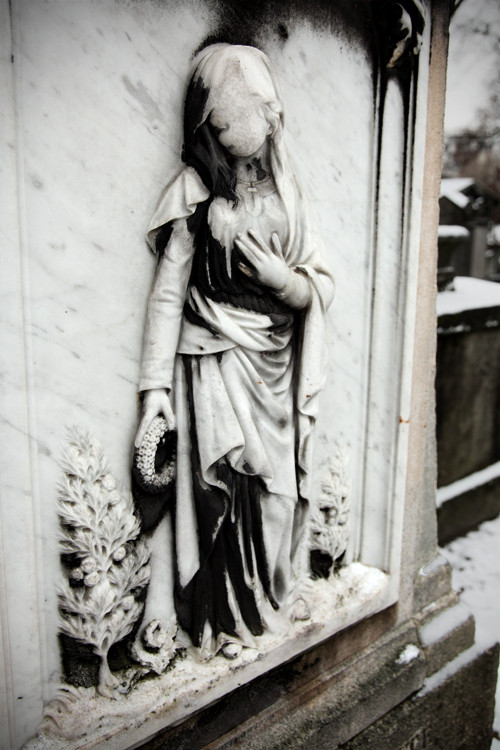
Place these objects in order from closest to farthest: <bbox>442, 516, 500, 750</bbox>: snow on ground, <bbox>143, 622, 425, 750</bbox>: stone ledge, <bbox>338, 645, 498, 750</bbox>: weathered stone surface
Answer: <bbox>143, 622, 425, 750</bbox>: stone ledge < <bbox>338, 645, 498, 750</bbox>: weathered stone surface < <bbox>442, 516, 500, 750</bbox>: snow on ground

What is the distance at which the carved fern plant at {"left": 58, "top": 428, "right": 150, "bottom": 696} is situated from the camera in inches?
69.6

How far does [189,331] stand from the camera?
1.94m

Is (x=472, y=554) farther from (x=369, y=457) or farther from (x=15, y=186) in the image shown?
(x=15, y=186)

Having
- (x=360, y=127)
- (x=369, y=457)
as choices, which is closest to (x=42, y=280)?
(x=360, y=127)

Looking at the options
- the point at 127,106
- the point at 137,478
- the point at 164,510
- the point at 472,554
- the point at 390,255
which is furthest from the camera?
the point at 472,554

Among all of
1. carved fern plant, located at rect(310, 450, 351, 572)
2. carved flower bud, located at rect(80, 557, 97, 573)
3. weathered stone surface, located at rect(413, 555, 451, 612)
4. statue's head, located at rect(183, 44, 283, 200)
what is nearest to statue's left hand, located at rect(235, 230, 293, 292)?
statue's head, located at rect(183, 44, 283, 200)

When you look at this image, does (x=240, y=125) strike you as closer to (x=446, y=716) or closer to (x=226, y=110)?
(x=226, y=110)

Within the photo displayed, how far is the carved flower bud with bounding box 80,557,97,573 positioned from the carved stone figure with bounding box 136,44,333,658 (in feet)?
1.01

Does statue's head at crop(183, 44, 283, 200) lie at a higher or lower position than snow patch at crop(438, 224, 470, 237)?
lower

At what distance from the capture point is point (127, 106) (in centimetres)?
171

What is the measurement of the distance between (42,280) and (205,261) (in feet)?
1.69

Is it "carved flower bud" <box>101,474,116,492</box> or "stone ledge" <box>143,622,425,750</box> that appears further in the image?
"stone ledge" <box>143,622,425,750</box>

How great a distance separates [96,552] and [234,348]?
76cm

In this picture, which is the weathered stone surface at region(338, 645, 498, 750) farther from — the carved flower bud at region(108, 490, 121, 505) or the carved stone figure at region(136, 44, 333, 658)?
the carved flower bud at region(108, 490, 121, 505)
